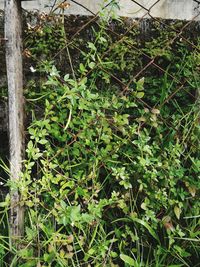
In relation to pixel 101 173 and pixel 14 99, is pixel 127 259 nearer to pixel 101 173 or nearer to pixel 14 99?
pixel 101 173

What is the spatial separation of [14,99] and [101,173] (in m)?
0.54

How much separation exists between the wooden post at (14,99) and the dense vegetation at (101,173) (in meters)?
0.05

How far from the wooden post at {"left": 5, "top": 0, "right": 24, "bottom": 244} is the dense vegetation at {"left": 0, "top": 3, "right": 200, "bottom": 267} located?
0.05 meters

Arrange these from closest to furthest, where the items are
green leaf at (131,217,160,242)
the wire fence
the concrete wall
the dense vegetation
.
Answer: the dense vegetation
green leaf at (131,217,160,242)
the wire fence
the concrete wall

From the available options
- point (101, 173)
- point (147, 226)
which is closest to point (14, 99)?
point (101, 173)

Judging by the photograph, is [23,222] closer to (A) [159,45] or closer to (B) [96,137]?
(B) [96,137]

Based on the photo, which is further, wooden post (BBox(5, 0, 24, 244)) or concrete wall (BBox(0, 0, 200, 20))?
concrete wall (BBox(0, 0, 200, 20))

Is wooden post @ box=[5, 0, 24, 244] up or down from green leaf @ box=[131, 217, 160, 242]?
up

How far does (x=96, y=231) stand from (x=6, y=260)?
394 mm

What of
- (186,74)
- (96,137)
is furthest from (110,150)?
(186,74)

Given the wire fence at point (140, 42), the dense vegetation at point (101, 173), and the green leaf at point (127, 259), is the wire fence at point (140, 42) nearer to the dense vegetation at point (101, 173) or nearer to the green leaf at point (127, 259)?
the dense vegetation at point (101, 173)

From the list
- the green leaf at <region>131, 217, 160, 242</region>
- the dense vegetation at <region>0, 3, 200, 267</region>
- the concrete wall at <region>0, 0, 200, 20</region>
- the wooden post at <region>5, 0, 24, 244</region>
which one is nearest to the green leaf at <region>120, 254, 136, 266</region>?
the dense vegetation at <region>0, 3, 200, 267</region>

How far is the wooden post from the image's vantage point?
5.60ft

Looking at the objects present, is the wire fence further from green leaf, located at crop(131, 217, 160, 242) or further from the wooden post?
green leaf, located at crop(131, 217, 160, 242)
